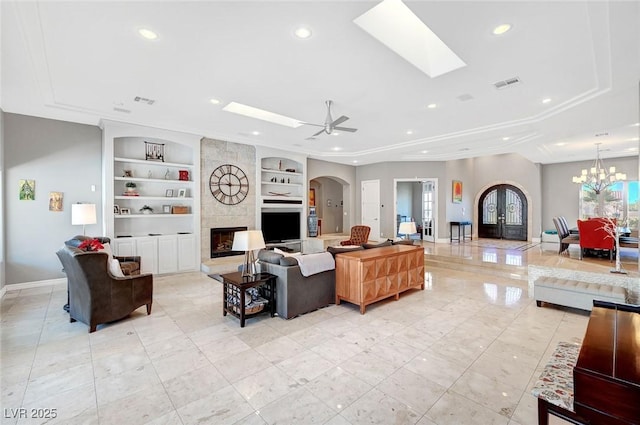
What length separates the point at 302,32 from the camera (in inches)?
112

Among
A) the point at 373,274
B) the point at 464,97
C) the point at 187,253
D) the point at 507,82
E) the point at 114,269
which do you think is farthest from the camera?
the point at 187,253

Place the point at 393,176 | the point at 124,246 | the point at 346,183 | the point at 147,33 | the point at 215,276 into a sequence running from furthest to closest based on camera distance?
the point at 346,183
the point at 393,176
the point at 215,276
the point at 124,246
the point at 147,33

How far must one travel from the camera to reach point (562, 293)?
13.8 ft

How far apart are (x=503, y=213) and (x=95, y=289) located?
1196cm

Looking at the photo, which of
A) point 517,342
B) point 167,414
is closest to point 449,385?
point 517,342

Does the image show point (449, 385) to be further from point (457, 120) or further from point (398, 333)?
point (457, 120)

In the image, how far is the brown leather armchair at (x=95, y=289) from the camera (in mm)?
3455

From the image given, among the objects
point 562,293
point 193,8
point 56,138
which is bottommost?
point 562,293

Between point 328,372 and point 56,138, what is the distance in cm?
642

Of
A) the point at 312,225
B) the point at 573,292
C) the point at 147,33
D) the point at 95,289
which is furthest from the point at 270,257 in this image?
the point at 312,225

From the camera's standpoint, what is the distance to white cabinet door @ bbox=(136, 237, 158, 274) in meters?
6.00

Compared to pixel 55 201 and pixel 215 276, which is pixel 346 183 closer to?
pixel 215 276

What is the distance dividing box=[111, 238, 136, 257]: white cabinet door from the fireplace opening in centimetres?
164

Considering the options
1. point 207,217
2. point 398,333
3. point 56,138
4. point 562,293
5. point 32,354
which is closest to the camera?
point 32,354
